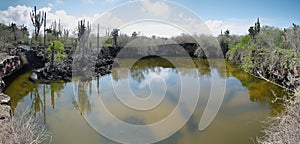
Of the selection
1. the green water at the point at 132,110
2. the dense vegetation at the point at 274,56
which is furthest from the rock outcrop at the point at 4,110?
the dense vegetation at the point at 274,56

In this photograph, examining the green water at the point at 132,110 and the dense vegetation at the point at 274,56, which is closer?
the green water at the point at 132,110

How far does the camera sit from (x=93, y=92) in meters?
8.29

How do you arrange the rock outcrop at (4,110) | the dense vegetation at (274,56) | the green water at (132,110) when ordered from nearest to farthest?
1. the rock outcrop at (4,110)
2. the green water at (132,110)
3. the dense vegetation at (274,56)

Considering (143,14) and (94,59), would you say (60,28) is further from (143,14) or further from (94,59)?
(143,14)

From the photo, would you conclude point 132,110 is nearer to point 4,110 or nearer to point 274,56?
point 4,110

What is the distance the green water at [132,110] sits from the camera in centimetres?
483

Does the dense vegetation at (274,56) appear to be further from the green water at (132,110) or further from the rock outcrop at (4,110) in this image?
the rock outcrop at (4,110)

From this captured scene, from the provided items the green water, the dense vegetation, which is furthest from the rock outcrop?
the dense vegetation

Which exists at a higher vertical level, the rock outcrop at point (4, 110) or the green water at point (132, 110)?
the rock outcrop at point (4, 110)

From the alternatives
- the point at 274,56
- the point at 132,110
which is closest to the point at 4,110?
the point at 132,110

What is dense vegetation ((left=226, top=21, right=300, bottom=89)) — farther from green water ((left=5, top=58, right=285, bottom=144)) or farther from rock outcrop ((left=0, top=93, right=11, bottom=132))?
rock outcrop ((left=0, top=93, right=11, bottom=132))

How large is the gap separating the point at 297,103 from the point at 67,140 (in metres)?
4.09

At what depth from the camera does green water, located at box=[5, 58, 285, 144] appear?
483 cm

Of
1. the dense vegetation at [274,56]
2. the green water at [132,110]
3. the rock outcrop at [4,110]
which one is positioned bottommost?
the green water at [132,110]
